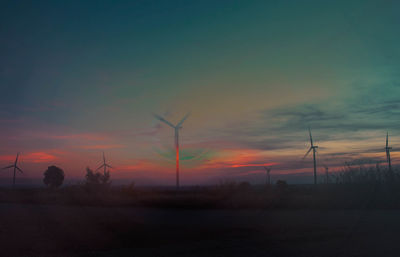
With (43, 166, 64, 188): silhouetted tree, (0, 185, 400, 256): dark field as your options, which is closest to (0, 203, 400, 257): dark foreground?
(0, 185, 400, 256): dark field

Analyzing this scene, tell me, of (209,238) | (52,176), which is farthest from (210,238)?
(52,176)

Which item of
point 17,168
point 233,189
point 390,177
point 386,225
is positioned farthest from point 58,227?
point 17,168

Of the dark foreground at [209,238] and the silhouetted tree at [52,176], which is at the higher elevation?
the silhouetted tree at [52,176]

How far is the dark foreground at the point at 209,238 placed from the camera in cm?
1066

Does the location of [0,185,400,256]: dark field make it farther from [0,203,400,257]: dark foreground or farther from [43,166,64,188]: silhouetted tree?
[43,166,64,188]: silhouetted tree

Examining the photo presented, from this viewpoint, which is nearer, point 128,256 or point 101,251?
point 128,256

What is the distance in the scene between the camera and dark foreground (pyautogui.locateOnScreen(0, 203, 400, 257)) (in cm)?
1066

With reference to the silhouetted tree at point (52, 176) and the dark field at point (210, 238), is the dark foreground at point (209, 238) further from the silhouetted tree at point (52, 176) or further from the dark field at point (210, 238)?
the silhouetted tree at point (52, 176)

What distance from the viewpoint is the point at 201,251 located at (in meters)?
10.7

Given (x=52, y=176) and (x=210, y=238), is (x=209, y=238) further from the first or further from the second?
(x=52, y=176)

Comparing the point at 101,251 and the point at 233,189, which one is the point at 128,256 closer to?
the point at 101,251

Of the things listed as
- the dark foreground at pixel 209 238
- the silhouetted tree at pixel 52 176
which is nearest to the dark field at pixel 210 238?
the dark foreground at pixel 209 238

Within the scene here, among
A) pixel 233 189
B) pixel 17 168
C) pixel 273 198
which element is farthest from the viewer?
pixel 17 168

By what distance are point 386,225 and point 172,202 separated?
20.4 meters
